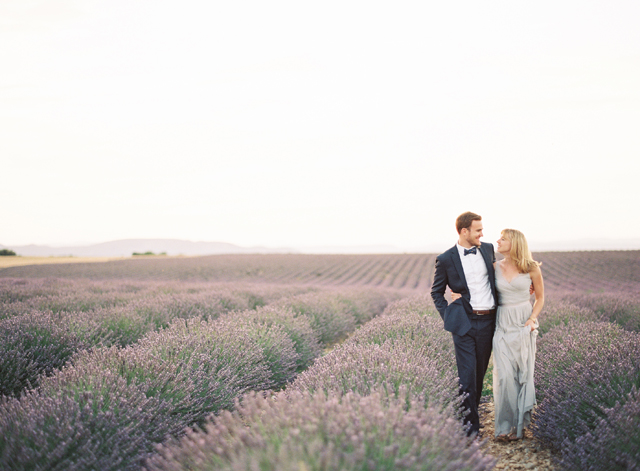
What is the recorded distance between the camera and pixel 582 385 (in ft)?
8.20

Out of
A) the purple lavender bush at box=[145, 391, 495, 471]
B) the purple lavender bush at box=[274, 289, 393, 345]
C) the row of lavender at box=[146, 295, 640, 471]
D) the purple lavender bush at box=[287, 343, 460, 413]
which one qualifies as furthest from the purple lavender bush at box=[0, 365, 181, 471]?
the purple lavender bush at box=[274, 289, 393, 345]

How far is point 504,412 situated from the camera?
2979mm

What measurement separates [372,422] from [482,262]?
1.96 metres

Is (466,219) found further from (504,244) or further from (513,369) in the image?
(513,369)

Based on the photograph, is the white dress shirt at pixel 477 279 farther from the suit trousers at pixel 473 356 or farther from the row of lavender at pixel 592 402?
the row of lavender at pixel 592 402

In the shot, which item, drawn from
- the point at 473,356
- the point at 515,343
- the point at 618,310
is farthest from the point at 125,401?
the point at 618,310

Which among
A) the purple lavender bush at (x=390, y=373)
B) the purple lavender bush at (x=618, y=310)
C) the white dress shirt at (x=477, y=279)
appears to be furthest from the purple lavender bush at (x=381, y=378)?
the purple lavender bush at (x=618, y=310)

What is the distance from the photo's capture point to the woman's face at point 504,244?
3018 millimetres

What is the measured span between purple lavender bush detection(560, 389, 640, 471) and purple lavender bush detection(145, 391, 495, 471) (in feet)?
2.55

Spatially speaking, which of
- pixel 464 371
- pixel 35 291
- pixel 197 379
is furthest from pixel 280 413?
pixel 35 291

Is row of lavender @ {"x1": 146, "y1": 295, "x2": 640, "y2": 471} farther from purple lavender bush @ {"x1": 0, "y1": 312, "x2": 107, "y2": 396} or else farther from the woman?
purple lavender bush @ {"x1": 0, "y1": 312, "x2": 107, "y2": 396}

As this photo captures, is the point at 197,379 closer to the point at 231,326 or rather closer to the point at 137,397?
the point at 137,397

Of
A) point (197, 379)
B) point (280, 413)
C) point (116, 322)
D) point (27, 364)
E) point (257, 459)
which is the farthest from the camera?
point (116, 322)

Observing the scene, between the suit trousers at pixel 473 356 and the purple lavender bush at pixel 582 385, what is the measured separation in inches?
17.0
